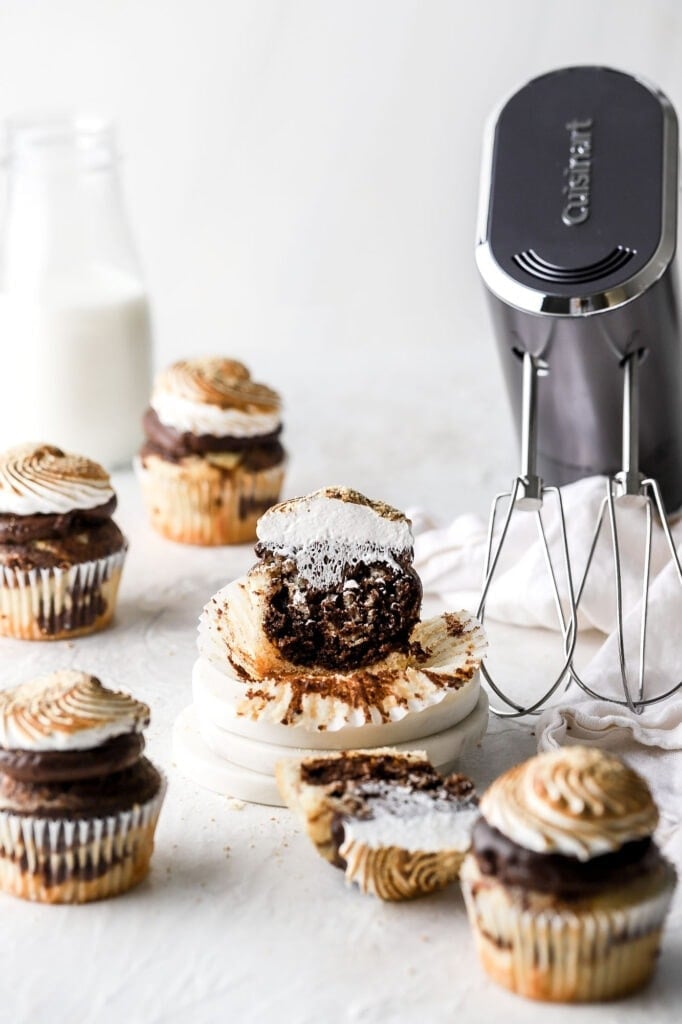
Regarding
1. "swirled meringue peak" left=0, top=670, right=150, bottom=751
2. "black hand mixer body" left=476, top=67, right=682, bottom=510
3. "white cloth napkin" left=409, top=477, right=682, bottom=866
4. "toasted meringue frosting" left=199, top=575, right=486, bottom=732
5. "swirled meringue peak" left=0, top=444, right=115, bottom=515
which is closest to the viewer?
"swirled meringue peak" left=0, top=670, right=150, bottom=751

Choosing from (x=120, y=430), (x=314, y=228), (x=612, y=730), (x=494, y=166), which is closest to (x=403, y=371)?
(x=314, y=228)

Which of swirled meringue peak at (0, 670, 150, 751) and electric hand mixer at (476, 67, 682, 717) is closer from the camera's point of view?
swirled meringue peak at (0, 670, 150, 751)

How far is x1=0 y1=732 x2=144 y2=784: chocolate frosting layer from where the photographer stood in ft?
5.30

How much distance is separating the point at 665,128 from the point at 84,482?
1.07m

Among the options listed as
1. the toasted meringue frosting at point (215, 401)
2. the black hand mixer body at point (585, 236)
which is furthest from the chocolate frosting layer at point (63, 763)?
the toasted meringue frosting at point (215, 401)

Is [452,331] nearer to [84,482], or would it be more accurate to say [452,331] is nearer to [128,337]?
[128,337]

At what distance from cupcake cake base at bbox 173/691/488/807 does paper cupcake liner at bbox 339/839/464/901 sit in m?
0.24

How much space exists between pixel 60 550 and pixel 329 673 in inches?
25.0

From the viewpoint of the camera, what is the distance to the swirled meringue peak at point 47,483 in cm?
241

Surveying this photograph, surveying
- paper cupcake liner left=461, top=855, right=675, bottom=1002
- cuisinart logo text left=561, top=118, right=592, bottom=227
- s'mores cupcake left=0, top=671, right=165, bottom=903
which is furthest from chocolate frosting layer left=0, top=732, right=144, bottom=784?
cuisinart logo text left=561, top=118, right=592, bottom=227

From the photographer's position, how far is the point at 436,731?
6.36 ft

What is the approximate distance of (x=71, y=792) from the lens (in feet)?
5.35

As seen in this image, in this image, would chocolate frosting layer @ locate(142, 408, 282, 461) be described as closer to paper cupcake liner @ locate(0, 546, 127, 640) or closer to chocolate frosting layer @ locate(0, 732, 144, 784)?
paper cupcake liner @ locate(0, 546, 127, 640)

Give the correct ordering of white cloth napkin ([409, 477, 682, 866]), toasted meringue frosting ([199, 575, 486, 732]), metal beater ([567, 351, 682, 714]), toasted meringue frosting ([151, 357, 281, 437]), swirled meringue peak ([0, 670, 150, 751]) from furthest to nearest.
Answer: toasted meringue frosting ([151, 357, 281, 437]) < metal beater ([567, 351, 682, 714]) < white cloth napkin ([409, 477, 682, 866]) < toasted meringue frosting ([199, 575, 486, 732]) < swirled meringue peak ([0, 670, 150, 751])
